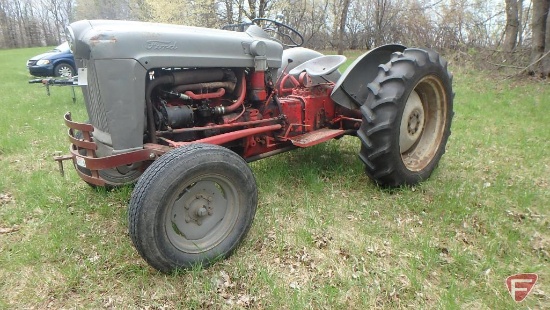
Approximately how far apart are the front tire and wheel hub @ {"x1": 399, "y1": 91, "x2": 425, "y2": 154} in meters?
1.75

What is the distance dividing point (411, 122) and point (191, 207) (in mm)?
2296

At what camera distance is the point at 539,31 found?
28.3ft

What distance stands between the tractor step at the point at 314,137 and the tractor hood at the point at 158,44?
0.81m

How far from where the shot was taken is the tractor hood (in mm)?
2240

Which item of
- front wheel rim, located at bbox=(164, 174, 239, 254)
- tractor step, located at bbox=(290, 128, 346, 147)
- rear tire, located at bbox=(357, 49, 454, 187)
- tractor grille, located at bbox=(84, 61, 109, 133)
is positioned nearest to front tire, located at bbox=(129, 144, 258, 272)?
front wheel rim, located at bbox=(164, 174, 239, 254)

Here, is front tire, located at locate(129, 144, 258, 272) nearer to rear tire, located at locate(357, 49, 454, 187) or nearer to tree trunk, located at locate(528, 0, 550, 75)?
rear tire, located at locate(357, 49, 454, 187)

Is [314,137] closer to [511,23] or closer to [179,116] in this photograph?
[179,116]

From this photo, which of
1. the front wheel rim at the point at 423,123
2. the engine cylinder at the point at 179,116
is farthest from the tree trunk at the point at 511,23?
the engine cylinder at the point at 179,116

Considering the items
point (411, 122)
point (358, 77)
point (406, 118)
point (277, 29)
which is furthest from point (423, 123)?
point (277, 29)

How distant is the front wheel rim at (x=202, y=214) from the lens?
7.26 ft

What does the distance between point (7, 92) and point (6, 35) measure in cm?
4267

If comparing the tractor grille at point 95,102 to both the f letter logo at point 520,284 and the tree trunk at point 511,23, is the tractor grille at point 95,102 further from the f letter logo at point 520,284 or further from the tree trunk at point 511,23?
the tree trunk at point 511,23

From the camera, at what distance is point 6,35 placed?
43.5m

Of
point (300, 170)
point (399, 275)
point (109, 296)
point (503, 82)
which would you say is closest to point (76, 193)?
point (109, 296)
